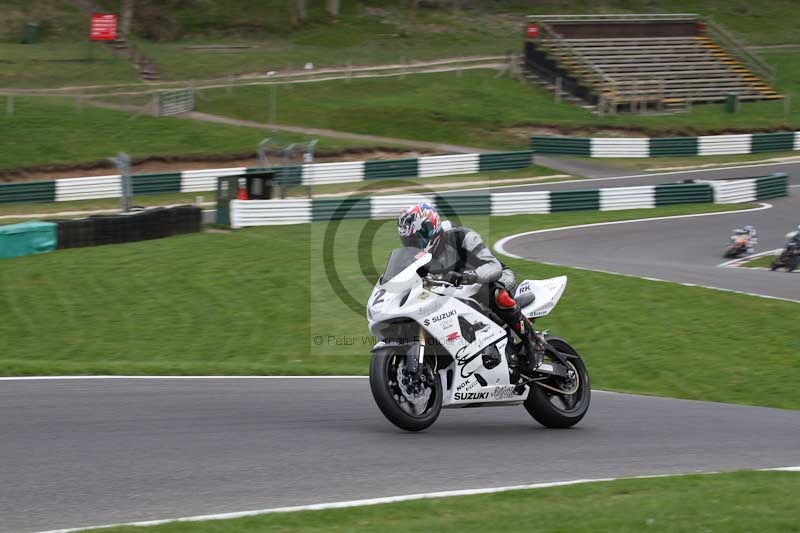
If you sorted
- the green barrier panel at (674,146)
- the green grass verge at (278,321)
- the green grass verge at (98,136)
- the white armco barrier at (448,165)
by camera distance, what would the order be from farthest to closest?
1. the green barrier panel at (674,146)
2. the green grass verge at (98,136)
3. the white armco barrier at (448,165)
4. the green grass verge at (278,321)

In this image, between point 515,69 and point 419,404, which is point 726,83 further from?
point 419,404

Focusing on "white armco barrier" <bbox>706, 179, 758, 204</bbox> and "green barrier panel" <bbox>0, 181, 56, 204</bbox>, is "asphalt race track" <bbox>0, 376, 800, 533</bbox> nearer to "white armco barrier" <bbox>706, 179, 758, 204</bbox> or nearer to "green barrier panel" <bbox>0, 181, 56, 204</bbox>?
"white armco barrier" <bbox>706, 179, 758, 204</bbox>

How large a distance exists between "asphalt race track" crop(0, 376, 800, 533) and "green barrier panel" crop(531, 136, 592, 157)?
1052 inches

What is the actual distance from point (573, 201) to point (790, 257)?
7896mm

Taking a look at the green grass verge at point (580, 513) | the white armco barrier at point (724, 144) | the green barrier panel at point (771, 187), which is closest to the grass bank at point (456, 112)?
the white armco barrier at point (724, 144)

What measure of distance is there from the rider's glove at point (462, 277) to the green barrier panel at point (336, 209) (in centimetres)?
1638

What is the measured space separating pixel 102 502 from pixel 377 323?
2723 mm

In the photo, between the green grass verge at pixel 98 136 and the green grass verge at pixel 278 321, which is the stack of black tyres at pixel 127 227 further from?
the green grass verge at pixel 98 136

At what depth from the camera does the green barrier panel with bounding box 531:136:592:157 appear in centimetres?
3694

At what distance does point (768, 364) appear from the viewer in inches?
495

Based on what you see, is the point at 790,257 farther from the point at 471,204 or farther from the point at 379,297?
the point at 379,297

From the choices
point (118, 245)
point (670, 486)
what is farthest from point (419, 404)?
point (118, 245)

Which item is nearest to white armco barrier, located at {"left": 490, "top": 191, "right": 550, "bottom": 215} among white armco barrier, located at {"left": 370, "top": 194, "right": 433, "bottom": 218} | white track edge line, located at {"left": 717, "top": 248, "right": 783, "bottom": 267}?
white armco barrier, located at {"left": 370, "top": 194, "right": 433, "bottom": 218}

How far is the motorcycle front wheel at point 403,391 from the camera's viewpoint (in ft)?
27.0
